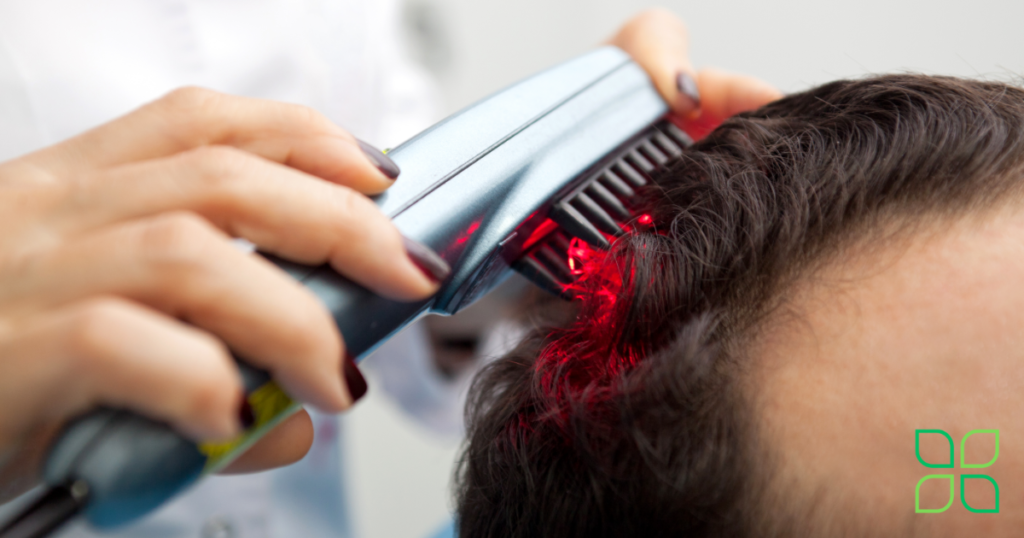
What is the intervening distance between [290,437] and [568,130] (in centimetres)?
33

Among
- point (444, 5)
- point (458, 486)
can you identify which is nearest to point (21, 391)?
point (458, 486)

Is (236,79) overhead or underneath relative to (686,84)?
overhead

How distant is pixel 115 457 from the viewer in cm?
28

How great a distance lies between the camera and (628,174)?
0.54 metres

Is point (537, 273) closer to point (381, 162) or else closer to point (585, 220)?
point (585, 220)

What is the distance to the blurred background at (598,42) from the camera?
1.02m

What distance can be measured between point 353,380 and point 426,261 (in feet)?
0.27

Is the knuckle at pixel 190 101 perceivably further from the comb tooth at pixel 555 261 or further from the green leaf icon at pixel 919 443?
the green leaf icon at pixel 919 443

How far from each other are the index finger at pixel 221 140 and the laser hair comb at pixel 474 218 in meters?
0.04

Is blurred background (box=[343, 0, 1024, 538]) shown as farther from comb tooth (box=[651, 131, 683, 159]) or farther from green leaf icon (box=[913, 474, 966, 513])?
green leaf icon (box=[913, 474, 966, 513])

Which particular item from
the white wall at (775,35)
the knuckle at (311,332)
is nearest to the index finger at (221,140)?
the knuckle at (311,332)

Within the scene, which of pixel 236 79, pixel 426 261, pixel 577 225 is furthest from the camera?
pixel 236 79

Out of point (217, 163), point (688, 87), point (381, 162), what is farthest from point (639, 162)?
point (217, 163)

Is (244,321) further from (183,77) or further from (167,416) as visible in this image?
(183,77)
